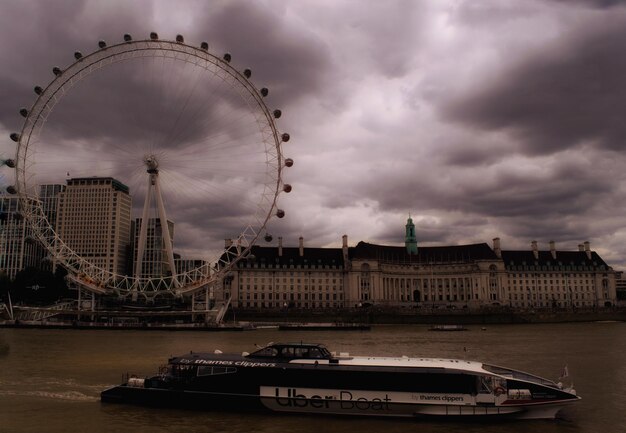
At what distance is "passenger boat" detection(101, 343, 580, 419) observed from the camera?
75.5 ft

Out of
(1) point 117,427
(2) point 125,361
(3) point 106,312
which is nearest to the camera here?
(1) point 117,427

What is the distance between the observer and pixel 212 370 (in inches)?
986

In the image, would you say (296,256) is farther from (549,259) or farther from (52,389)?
(52,389)

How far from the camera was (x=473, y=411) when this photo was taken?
23.0 metres

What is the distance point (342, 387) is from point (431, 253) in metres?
134

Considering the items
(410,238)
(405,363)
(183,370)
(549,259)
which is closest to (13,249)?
(410,238)

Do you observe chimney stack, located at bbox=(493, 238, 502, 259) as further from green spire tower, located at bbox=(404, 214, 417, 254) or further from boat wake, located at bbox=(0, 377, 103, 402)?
boat wake, located at bbox=(0, 377, 103, 402)

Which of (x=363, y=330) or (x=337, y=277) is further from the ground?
(x=337, y=277)

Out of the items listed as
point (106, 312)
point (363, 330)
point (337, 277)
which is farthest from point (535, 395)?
point (337, 277)

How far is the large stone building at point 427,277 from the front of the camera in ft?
451

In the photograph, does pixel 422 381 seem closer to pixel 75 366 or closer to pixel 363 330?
pixel 75 366

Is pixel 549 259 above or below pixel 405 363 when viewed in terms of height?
above

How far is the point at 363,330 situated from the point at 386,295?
177 ft

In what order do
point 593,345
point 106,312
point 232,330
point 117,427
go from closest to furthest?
point 117,427
point 593,345
point 232,330
point 106,312
